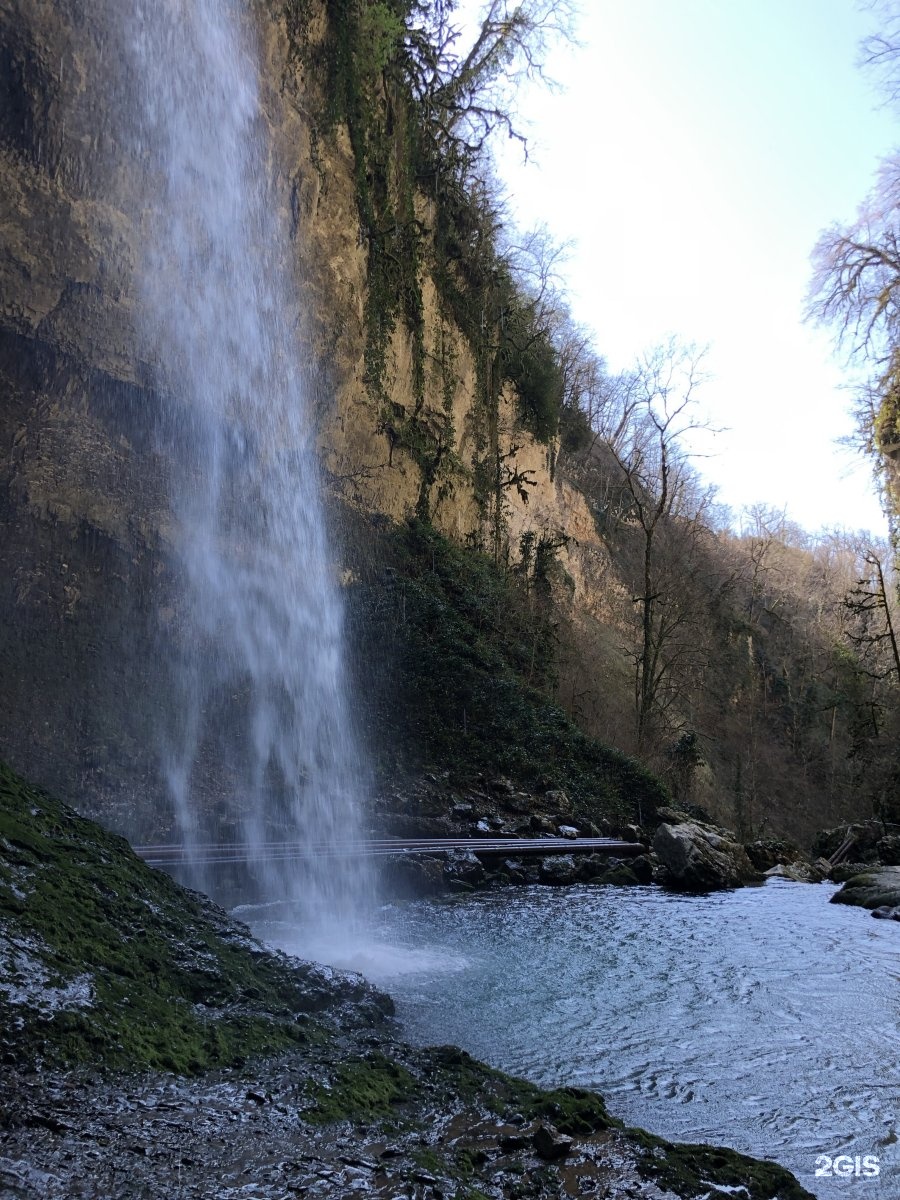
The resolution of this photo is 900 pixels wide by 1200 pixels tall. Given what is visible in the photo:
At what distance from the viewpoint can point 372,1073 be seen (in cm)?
345

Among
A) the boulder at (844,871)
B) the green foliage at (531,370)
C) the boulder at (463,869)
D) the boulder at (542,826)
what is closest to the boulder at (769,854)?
the boulder at (844,871)

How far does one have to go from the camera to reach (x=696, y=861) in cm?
1202

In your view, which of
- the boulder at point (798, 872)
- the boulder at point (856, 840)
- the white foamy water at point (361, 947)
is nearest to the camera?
the white foamy water at point (361, 947)

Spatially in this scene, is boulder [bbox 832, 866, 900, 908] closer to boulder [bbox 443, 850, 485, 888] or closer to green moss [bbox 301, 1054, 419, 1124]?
boulder [bbox 443, 850, 485, 888]

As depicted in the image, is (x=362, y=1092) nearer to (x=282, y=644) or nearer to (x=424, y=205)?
(x=282, y=644)

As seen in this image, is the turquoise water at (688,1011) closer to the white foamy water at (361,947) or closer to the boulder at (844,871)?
the white foamy water at (361,947)

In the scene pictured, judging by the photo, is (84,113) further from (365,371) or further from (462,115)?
(462,115)

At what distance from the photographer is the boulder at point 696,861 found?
1189 centimetres

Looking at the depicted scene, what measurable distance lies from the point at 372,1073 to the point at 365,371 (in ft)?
59.0

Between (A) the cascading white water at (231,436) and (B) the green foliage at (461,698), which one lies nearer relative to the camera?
(A) the cascading white water at (231,436)

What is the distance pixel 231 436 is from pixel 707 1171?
13954 millimetres

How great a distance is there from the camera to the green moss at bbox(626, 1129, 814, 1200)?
2854 millimetres

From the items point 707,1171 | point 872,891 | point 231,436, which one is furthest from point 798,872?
point 707,1171

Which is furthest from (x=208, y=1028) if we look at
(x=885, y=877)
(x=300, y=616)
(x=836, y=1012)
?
(x=300, y=616)
